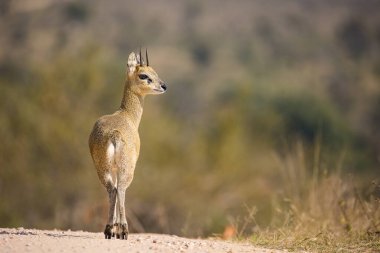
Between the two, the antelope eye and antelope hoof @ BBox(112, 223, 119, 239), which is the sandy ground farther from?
the antelope eye

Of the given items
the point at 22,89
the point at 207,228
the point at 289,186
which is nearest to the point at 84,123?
the point at 22,89

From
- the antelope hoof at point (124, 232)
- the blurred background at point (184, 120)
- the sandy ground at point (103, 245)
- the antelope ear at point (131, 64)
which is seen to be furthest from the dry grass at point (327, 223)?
the antelope ear at point (131, 64)

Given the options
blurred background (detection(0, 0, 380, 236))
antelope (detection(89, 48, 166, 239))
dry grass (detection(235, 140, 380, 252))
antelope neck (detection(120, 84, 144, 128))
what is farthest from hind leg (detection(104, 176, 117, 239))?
blurred background (detection(0, 0, 380, 236))

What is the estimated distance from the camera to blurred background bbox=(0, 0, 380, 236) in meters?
23.3

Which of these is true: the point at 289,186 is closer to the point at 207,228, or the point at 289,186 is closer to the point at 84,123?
the point at 207,228

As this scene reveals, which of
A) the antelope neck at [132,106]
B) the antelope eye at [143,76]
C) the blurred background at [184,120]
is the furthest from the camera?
the blurred background at [184,120]

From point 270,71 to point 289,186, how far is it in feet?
199

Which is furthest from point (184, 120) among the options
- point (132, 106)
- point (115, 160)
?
point (115, 160)

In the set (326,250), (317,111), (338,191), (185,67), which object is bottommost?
(326,250)

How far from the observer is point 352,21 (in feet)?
297

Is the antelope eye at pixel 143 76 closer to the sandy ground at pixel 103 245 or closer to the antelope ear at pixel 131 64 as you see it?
the antelope ear at pixel 131 64

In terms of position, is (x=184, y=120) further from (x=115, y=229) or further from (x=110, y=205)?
(x=115, y=229)

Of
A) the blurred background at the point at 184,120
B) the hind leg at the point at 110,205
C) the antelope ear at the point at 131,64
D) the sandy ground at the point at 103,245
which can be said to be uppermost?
the blurred background at the point at 184,120

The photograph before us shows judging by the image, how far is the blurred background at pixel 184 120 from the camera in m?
23.3
